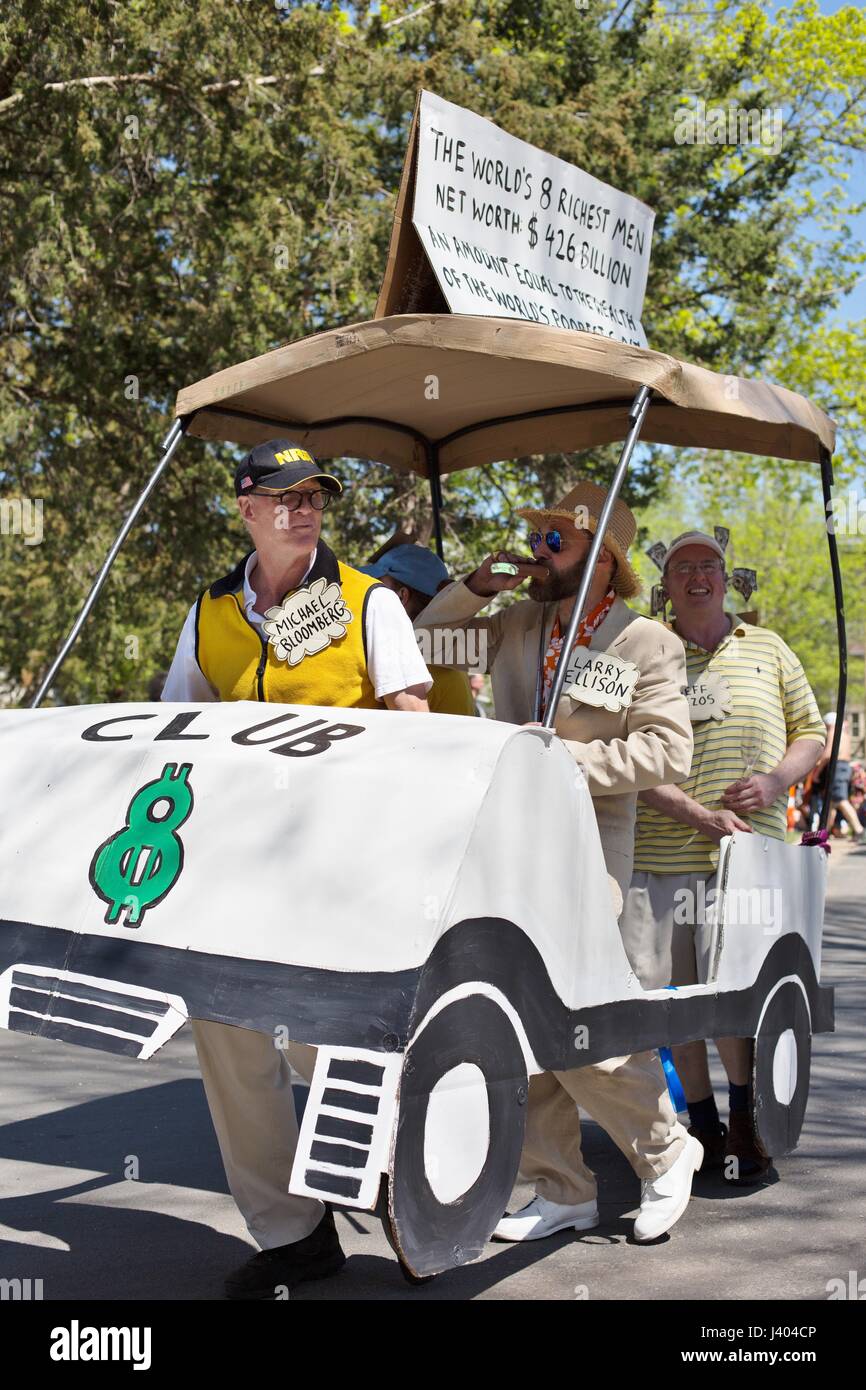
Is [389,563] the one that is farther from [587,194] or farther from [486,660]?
[587,194]

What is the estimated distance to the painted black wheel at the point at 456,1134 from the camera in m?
3.05

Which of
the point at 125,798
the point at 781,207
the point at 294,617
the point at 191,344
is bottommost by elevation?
the point at 125,798

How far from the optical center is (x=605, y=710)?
4477mm

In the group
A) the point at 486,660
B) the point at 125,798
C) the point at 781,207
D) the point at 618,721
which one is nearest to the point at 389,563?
the point at 486,660

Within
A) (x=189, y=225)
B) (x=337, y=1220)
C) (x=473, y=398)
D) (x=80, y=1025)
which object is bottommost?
(x=337, y=1220)

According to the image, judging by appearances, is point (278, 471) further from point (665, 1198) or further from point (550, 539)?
point (665, 1198)

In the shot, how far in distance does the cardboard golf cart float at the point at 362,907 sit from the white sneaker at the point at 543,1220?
2.36ft

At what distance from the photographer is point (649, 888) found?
208 inches

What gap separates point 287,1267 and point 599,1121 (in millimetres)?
987

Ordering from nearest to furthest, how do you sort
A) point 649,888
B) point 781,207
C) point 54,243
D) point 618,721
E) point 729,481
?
point 618,721, point 649,888, point 54,243, point 781,207, point 729,481

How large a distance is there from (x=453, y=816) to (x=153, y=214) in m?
13.3

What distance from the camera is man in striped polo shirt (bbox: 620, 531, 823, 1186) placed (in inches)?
203

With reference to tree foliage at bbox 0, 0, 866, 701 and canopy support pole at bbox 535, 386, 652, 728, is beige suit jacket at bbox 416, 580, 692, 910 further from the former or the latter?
tree foliage at bbox 0, 0, 866, 701

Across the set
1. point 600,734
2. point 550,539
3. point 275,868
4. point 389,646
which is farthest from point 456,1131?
point 550,539
